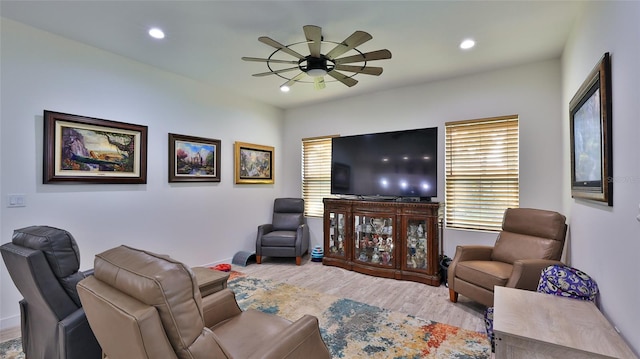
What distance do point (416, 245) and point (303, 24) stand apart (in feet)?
9.78

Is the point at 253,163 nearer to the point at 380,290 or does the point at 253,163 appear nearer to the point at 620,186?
the point at 380,290

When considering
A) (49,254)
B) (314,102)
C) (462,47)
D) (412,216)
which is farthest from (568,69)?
(49,254)

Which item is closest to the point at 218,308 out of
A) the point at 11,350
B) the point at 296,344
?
the point at 296,344

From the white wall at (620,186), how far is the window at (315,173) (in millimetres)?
3579

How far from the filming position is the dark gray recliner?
1535mm

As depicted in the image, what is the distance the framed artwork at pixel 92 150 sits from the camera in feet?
9.16

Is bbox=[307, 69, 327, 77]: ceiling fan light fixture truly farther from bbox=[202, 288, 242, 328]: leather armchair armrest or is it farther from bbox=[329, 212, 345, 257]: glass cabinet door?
bbox=[329, 212, 345, 257]: glass cabinet door

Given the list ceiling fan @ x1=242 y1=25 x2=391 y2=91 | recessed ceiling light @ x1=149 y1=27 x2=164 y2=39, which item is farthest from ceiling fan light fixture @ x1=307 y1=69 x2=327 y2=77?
recessed ceiling light @ x1=149 y1=27 x2=164 y2=39

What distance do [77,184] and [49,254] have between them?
1770 millimetres

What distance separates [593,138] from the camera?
6.19ft

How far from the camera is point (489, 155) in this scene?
145 inches

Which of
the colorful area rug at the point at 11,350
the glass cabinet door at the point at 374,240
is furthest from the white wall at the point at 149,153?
the glass cabinet door at the point at 374,240

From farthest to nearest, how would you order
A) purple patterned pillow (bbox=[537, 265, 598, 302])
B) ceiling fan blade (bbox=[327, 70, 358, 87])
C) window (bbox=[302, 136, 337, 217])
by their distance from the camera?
1. window (bbox=[302, 136, 337, 217])
2. ceiling fan blade (bbox=[327, 70, 358, 87])
3. purple patterned pillow (bbox=[537, 265, 598, 302])

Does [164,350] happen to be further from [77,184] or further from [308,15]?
[77,184]
